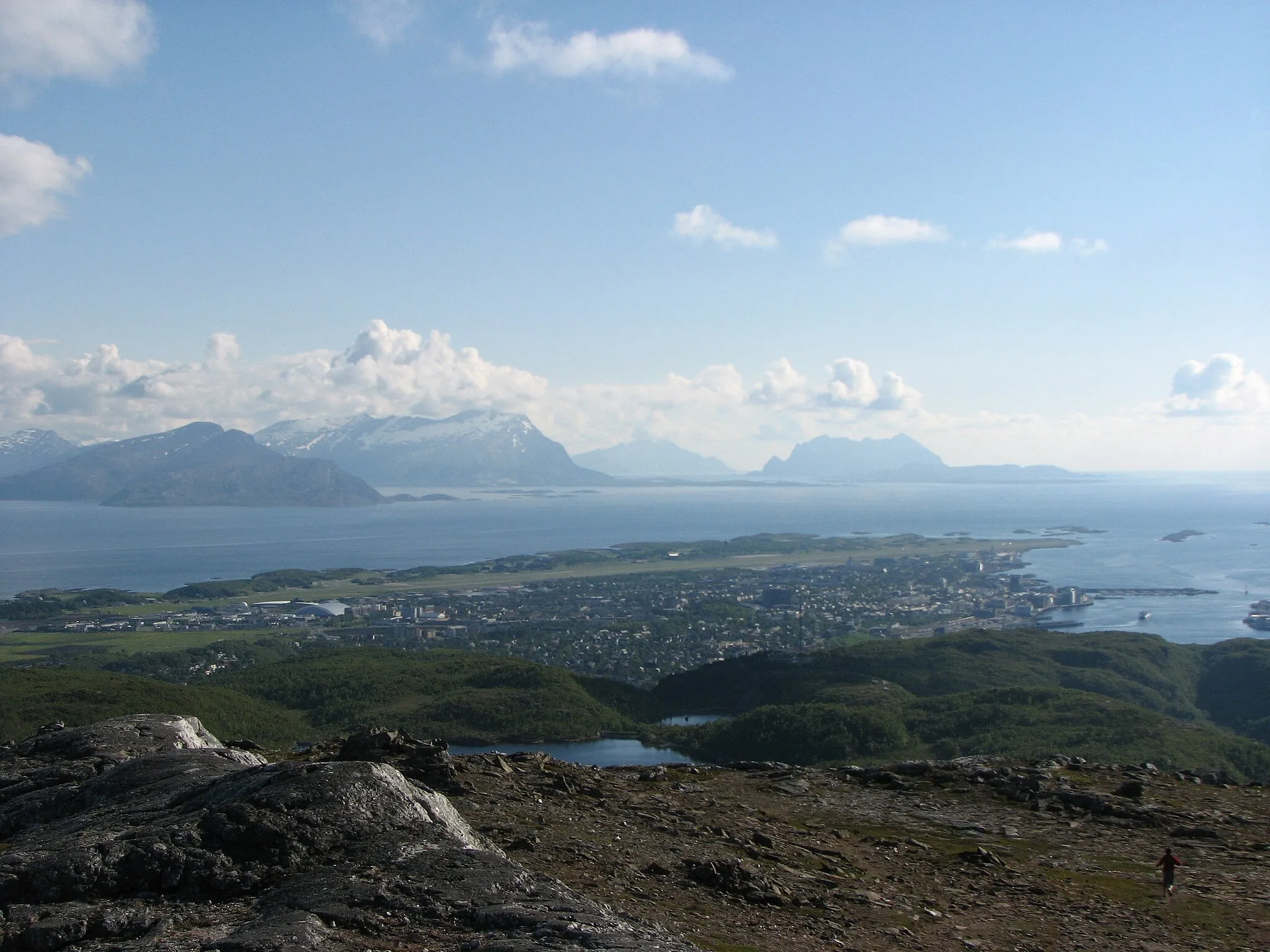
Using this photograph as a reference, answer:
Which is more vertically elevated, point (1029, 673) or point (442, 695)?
point (442, 695)

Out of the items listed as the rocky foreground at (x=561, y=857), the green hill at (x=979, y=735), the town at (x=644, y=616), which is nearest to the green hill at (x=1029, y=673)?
the town at (x=644, y=616)

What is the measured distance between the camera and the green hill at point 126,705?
55.6 metres

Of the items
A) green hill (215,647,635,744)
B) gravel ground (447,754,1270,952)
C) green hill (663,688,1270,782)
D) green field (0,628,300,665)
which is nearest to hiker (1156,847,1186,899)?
gravel ground (447,754,1270,952)

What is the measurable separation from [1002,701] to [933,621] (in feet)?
185

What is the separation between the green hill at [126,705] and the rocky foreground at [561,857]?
132 feet

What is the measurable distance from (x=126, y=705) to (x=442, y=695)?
21861 mm

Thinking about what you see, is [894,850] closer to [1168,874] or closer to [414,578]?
[1168,874]

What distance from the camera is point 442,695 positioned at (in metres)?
70.9

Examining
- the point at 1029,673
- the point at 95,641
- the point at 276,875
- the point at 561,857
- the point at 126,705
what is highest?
the point at 276,875

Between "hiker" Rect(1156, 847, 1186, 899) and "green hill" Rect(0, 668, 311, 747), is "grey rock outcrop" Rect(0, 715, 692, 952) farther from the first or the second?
"green hill" Rect(0, 668, 311, 747)

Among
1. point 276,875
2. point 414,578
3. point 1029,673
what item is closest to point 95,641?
point 414,578

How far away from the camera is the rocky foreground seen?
34.9 feet

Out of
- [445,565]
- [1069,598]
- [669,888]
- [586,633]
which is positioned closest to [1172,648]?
[1069,598]

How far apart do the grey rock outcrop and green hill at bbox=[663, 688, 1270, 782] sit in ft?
137
